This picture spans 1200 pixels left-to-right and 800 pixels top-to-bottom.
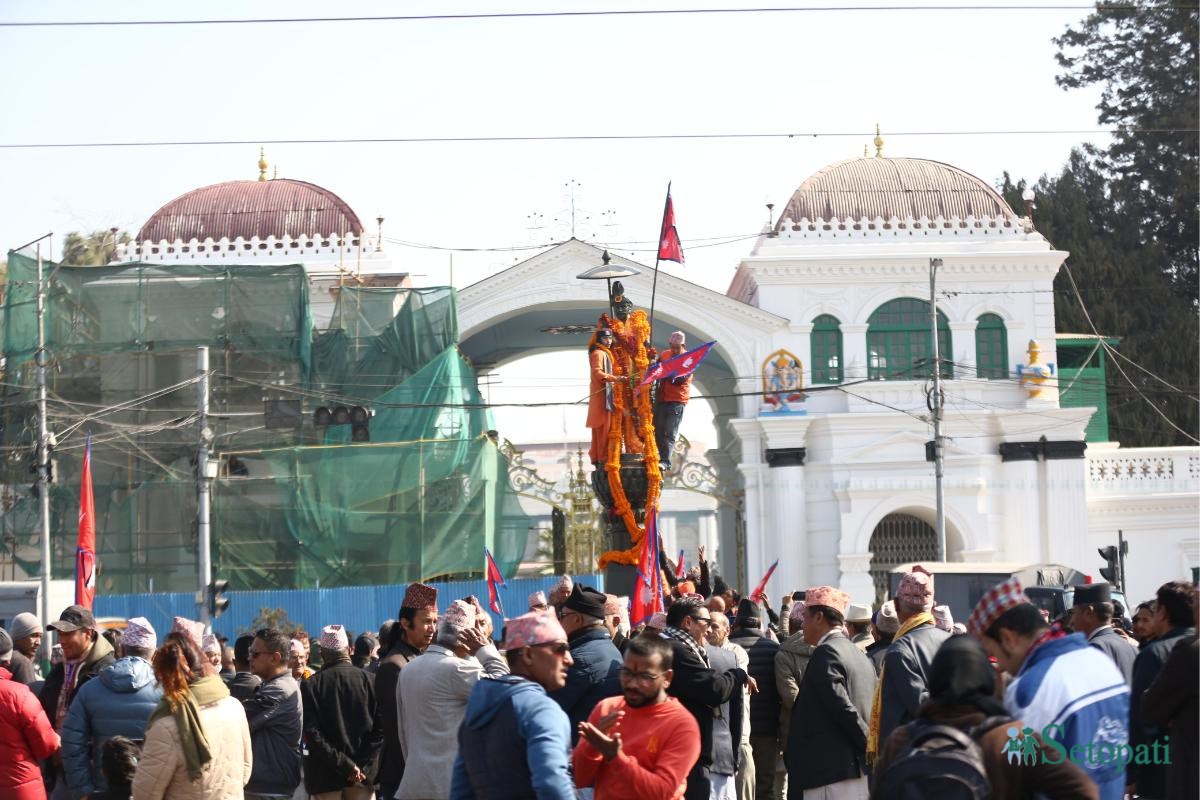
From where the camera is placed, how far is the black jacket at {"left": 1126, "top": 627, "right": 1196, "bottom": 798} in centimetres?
816

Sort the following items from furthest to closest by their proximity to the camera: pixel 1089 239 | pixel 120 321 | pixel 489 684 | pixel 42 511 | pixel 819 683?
pixel 1089 239 < pixel 120 321 < pixel 42 511 < pixel 819 683 < pixel 489 684

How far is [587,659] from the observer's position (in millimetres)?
7652

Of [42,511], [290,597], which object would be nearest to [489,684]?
[42,511]

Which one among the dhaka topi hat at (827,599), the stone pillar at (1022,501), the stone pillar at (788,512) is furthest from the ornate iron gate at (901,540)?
the dhaka topi hat at (827,599)

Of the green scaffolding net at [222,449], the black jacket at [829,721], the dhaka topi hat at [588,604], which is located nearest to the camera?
the dhaka topi hat at [588,604]

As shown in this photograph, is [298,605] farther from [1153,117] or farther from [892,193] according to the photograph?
[1153,117]

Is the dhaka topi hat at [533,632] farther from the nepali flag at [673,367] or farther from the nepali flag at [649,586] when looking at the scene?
the nepali flag at [673,367]

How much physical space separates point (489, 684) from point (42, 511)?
20.1 metres

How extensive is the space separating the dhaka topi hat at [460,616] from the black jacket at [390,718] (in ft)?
3.86

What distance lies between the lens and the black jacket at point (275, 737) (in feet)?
31.7

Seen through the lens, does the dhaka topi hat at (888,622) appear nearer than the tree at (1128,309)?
Yes

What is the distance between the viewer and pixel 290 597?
28141 mm

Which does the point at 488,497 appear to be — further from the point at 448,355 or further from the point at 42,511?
the point at 42,511

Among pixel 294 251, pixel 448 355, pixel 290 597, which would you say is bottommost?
pixel 290 597
